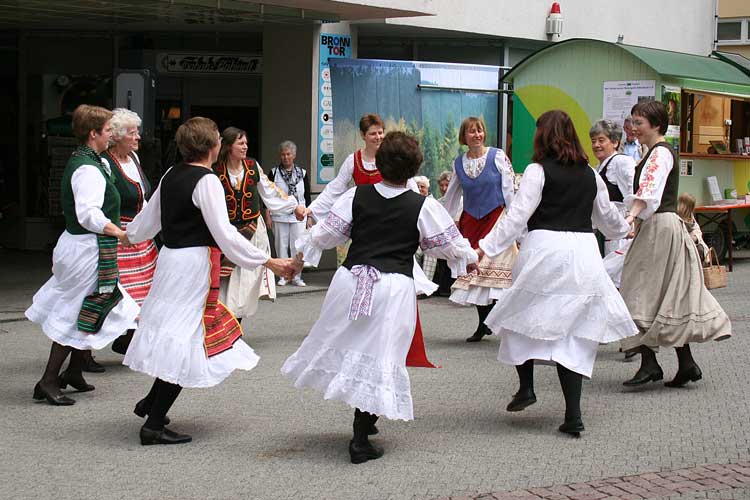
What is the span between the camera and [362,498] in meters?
5.36

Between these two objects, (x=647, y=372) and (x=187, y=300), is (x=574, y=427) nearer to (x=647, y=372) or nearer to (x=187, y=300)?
(x=647, y=372)

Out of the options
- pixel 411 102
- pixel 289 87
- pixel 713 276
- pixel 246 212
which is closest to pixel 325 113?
pixel 289 87

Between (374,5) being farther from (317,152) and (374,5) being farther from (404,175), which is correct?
(404,175)

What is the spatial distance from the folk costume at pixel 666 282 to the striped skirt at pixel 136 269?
127 inches

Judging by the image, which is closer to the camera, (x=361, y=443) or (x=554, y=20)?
(x=361, y=443)

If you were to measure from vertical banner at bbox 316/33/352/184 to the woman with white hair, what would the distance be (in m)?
7.45

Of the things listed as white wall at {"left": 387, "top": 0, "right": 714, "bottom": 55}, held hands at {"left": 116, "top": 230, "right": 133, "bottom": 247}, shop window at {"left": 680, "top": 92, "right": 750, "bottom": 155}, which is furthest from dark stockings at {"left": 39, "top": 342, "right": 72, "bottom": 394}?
shop window at {"left": 680, "top": 92, "right": 750, "bottom": 155}

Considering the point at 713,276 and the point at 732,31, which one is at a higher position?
the point at 732,31

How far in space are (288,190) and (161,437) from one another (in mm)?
8214

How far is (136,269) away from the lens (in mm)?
8164

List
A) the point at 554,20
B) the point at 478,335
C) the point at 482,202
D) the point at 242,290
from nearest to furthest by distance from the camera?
1. the point at 242,290
2. the point at 482,202
3. the point at 478,335
4. the point at 554,20

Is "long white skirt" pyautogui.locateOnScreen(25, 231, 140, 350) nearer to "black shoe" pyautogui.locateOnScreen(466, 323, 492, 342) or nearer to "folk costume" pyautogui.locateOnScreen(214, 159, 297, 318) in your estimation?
"folk costume" pyautogui.locateOnScreen(214, 159, 297, 318)

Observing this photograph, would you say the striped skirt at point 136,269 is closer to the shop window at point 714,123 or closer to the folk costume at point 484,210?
the folk costume at point 484,210

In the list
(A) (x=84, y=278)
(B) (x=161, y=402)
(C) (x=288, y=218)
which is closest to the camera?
(B) (x=161, y=402)
